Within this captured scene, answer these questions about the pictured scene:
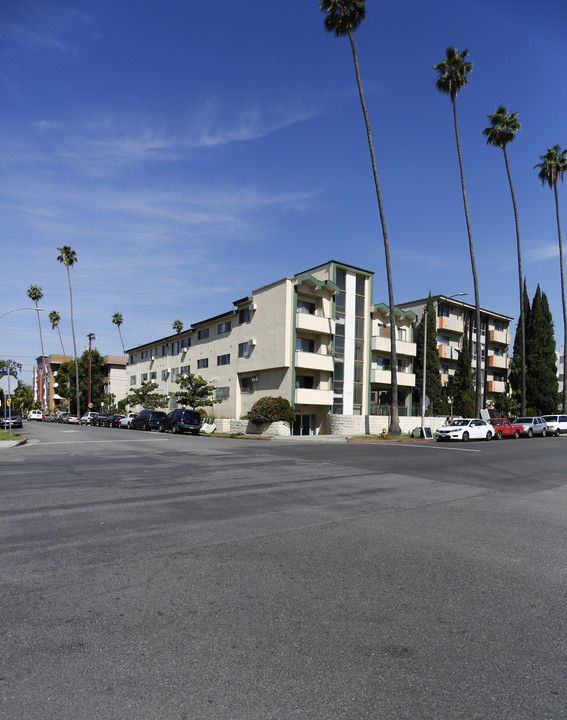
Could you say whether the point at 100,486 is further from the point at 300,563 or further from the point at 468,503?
the point at 468,503

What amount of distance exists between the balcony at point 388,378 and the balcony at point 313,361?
18.9ft

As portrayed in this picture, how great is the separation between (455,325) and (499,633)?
5643 cm

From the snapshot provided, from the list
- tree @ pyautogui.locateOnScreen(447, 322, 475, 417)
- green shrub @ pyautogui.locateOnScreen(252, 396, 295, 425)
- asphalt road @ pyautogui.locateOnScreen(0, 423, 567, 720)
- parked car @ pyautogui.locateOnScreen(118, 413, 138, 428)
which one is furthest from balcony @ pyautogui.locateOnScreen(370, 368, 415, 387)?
asphalt road @ pyautogui.locateOnScreen(0, 423, 567, 720)

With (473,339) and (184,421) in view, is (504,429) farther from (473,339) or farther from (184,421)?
(473,339)

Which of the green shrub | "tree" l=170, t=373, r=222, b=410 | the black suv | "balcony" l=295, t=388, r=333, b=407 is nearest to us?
the green shrub

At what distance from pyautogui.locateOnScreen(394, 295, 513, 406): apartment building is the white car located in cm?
2224

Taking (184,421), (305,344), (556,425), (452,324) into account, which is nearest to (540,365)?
(452,324)

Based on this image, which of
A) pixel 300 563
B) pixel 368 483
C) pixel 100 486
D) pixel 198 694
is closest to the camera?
pixel 198 694

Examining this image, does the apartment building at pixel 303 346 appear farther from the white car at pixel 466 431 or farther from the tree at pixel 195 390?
the white car at pixel 466 431

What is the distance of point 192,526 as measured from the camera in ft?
23.9

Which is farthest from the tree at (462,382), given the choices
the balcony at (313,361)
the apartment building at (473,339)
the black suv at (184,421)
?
the black suv at (184,421)

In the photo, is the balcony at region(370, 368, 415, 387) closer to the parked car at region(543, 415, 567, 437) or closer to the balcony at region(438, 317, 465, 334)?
the parked car at region(543, 415, 567, 437)

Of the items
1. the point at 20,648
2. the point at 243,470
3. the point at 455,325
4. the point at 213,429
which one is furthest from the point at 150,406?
the point at 20,648

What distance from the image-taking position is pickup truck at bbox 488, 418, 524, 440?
35.9m
